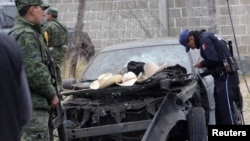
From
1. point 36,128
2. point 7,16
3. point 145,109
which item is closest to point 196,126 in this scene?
point 145,109

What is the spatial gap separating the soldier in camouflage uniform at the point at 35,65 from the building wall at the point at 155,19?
9.57m

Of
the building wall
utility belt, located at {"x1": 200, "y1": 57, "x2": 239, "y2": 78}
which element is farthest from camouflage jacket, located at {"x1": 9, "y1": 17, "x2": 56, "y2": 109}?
the building wall

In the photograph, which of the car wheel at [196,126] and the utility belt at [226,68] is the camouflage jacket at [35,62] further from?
the utility belt at [226,68]

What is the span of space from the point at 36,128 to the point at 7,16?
1000 centimetres

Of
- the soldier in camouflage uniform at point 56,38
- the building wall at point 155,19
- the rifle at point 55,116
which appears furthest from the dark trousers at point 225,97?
the building wall at point 155,19

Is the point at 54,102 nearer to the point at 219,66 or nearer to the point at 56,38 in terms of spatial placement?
the point at 219,66

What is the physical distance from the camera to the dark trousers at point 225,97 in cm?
742

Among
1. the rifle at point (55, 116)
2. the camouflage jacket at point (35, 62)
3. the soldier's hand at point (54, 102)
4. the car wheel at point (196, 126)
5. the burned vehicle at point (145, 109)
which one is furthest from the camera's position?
the car wheel at point (196, 126)

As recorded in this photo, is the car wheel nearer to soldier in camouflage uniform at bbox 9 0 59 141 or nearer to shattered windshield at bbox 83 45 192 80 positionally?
shattered windshield at bbox 83 45 192 80

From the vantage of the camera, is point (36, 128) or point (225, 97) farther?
point (225, 97)

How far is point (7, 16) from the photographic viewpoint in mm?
15234

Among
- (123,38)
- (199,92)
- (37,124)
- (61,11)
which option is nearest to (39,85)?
(37,124)

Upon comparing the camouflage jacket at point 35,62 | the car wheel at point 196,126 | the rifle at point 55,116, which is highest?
the camouflage jacket at point 35,62

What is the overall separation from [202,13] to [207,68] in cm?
799
